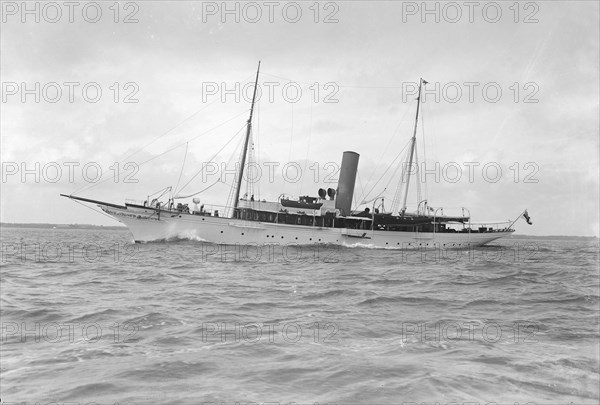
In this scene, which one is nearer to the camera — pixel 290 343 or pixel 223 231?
pixel 290 343

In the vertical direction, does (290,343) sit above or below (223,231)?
below

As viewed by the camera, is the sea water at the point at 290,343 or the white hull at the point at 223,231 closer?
the sea water at the point at 290,343

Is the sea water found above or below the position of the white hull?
below

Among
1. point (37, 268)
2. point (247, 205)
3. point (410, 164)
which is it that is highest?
point (410, 164)

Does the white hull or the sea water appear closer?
the sea water

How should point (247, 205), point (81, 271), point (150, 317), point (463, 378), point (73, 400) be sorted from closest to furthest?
point (73, 400) < point (463, 378) < point (150, 317) < point (81, 271) < point (247, 205)

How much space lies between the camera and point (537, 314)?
12719 mm

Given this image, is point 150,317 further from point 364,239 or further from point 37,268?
point 364,239

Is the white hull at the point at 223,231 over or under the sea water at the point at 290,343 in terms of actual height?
over

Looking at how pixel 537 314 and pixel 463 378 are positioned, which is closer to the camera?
pixel 463 378

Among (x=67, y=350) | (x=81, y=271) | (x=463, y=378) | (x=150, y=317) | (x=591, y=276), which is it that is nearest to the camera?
(x=463, y=378)

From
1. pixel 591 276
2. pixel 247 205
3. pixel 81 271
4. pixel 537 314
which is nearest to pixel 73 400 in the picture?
pixel 537 314

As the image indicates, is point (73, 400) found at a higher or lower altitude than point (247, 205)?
lower

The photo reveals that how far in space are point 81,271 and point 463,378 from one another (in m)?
18.7
